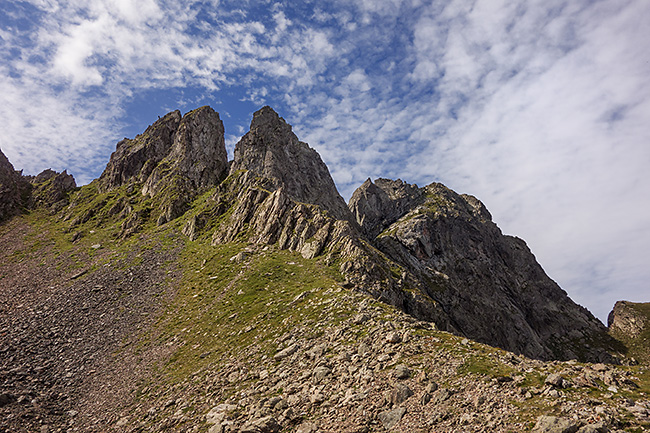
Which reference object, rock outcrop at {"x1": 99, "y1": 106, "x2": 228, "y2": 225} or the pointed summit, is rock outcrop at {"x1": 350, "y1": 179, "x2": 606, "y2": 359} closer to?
the pointed summit

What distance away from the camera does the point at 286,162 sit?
5325 inches

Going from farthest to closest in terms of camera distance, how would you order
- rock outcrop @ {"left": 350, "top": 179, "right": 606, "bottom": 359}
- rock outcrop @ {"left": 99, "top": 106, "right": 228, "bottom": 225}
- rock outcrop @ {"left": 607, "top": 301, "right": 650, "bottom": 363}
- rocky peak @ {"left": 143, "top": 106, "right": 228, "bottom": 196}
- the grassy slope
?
rock outcrop @ {"left": 607, "top": 301, "right": 650, "bottom": 363}
rock outcrop @ {"left": 350, "top": 179, "right": 606, "bottom": 359}
rocky peak @ {"left": 143, "top": 106, "right": 228, "bottom": 196}
rock outcrop @ {"left": 99, "top": 106, "right": 228, "bottom": 225}
the grassy slope

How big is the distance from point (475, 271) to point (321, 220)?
104259 millimetres

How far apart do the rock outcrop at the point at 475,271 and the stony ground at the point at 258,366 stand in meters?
78.5

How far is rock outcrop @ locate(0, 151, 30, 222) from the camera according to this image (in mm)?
104325

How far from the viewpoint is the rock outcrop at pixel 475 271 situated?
121 m

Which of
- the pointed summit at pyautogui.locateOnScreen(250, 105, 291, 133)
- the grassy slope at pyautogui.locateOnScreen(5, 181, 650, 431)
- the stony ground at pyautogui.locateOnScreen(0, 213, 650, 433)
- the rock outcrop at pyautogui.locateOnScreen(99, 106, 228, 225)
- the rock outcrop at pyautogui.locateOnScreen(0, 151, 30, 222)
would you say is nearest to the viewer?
the stony ground at pyautogui.locateOnScreen(0, 213, 650, 433)

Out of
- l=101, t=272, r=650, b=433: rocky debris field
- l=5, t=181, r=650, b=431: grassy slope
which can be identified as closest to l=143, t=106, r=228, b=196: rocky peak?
l=5, t=181, r=650, b=431: grassy slope

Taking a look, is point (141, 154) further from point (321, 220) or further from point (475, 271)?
point (475, 271)

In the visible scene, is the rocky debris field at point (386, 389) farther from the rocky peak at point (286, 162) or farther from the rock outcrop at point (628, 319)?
the rock outcrop at point (628, 319)

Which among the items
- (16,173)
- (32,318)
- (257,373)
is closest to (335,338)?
(257,373)

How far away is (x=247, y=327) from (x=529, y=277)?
173m

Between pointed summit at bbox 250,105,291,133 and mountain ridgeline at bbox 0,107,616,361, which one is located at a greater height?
pointed summit at bbox 250,105,291,133

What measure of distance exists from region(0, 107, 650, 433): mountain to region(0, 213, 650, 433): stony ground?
149 mm
